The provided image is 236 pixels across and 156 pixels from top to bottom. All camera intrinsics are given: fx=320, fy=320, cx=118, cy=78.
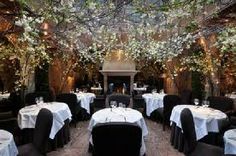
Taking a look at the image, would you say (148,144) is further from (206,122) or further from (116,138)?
(116,138)

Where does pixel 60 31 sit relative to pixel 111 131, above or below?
above

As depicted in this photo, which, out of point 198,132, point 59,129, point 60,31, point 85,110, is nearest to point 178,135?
point 198,132

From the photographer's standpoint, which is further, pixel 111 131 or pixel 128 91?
pixel 128 91

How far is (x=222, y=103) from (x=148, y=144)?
2.01m

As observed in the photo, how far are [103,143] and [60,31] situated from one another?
11.4ft

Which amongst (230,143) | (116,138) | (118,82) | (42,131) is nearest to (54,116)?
(42,131)

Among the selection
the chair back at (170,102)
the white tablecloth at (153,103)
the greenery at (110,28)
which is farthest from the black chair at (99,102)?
the chair back at (170,102)

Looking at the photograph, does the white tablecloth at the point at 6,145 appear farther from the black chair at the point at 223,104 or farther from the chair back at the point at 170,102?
the black chair at the point at 223,104

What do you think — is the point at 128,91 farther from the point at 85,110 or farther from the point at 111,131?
the point at 111,131

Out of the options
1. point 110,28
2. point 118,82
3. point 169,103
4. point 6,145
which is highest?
point 110,28

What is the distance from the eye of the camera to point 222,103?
724cm

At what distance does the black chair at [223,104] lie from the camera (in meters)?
7.11

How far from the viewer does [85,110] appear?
9.40 meters

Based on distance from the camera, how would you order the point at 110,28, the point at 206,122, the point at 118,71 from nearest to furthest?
the point at 206,122
the point at 110,28
the point at 118,71
